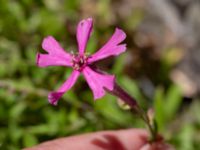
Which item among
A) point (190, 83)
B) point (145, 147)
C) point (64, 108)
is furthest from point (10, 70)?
point (190, 83)

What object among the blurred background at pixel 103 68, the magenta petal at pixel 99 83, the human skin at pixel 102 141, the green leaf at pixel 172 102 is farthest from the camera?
the green leaf at pixel 172 102

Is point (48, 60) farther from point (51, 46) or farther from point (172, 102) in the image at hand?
point (172, 102)

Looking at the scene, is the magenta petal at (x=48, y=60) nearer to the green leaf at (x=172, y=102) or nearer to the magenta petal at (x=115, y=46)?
the magenta petal at (x=115, y=46)

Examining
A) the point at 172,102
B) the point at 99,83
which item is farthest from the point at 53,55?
the point at 172,102

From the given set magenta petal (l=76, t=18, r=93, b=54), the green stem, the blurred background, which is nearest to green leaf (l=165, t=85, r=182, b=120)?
the blurred background

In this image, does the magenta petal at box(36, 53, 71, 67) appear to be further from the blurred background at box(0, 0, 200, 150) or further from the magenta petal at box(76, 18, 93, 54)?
the blurred background at box(0, 0, 200, 150)

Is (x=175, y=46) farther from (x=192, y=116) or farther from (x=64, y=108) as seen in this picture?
(x=64, y=108)

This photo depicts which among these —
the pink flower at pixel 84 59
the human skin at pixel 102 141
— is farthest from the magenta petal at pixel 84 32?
the human skin at pixel 102 141
